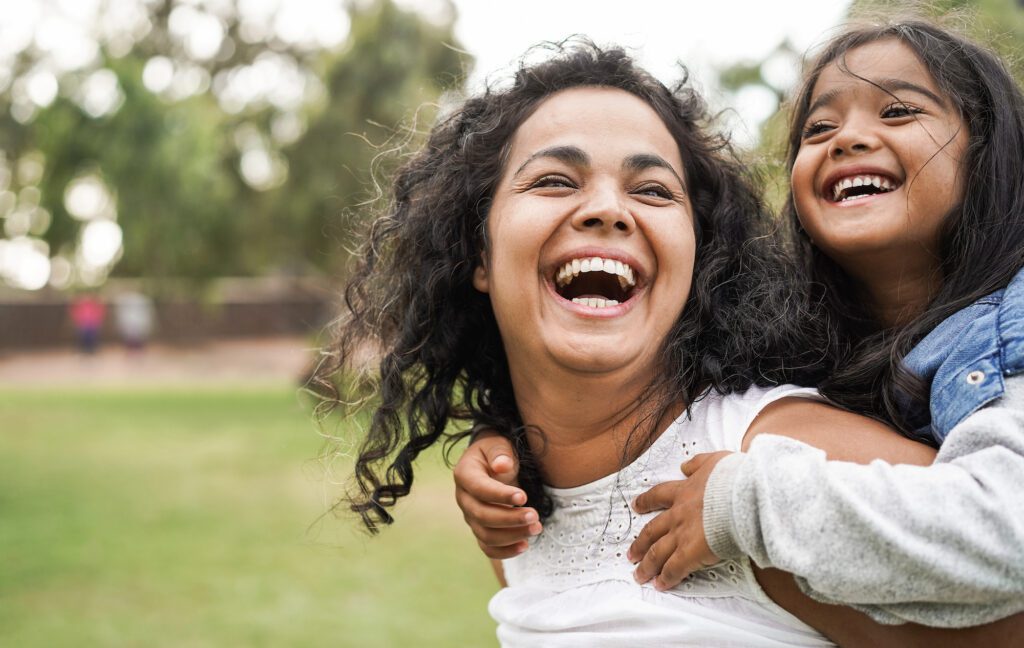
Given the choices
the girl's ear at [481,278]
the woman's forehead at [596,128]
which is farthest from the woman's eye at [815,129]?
the girl's ear at [481,278]

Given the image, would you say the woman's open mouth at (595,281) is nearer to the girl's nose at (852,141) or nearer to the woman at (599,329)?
the woman at (599,329)

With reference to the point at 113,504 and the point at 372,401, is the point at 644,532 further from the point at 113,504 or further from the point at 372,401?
the point at 113,504

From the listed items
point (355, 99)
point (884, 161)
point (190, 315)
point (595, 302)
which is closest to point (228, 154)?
point (355, 99)

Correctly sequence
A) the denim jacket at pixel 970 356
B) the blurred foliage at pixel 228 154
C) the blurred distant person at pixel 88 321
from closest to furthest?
the denim jacket at pixel 970 356 < the blurred foliage at pixel 228 154 < the blurred distant person at pixel 88 321

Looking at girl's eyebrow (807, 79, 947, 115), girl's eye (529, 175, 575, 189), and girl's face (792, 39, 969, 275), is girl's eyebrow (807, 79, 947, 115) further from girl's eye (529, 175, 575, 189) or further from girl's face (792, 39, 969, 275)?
girl's eye (529, 175, 575, 189)

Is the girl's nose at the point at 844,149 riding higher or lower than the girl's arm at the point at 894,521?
higher

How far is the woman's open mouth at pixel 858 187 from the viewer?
6.72 feet

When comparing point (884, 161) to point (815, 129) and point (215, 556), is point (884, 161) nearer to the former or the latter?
point (815, 129)

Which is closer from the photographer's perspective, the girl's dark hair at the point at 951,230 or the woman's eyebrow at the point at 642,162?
the girl's dark hair at the point at 951,230

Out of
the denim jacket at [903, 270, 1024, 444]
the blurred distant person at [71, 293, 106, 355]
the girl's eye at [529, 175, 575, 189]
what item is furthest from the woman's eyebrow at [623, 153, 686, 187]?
the blurred distant person at [71, 293, 106, 355]

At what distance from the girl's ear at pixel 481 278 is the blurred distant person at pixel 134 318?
88.2 ft

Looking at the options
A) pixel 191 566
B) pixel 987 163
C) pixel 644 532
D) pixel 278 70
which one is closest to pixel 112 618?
pixel 191 566

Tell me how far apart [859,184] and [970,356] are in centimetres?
52

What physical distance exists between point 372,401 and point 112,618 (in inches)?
148
